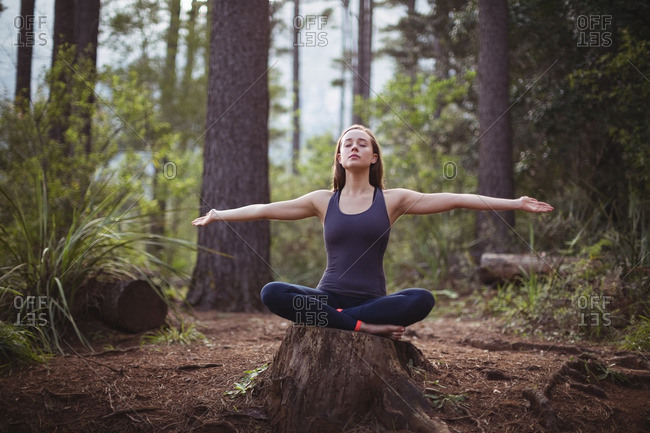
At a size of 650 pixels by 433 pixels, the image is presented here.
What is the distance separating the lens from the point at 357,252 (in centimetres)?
345

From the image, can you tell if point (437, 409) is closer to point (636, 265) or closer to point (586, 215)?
point (636, 265)

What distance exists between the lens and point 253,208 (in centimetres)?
383

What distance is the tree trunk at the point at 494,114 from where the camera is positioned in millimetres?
8617

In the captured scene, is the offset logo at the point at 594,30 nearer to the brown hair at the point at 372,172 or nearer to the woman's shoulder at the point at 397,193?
the brown hair at the point at 372,172

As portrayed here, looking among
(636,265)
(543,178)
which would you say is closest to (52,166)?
(636,265)

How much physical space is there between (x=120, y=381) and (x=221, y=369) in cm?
69

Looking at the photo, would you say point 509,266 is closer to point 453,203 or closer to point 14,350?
point 453,203

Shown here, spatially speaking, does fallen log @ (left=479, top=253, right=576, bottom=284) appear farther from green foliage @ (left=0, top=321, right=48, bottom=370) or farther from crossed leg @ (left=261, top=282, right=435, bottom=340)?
green foliage @ (left=0, top=321, right=48, bottom=370)

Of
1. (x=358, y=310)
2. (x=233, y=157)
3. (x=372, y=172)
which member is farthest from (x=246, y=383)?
(x=233, y=157)

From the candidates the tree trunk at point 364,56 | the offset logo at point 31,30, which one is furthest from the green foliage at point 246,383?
the tree trunk at point 364,56

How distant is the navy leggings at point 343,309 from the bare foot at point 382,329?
0.09ft

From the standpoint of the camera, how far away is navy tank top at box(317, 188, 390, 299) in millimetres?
3416

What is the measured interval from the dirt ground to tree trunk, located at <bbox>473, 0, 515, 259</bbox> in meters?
4.29

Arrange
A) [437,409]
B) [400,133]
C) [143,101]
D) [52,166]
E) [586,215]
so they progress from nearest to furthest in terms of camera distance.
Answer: [437,409] < [52,166] < [586,215] < [143,101] < [400,133]
